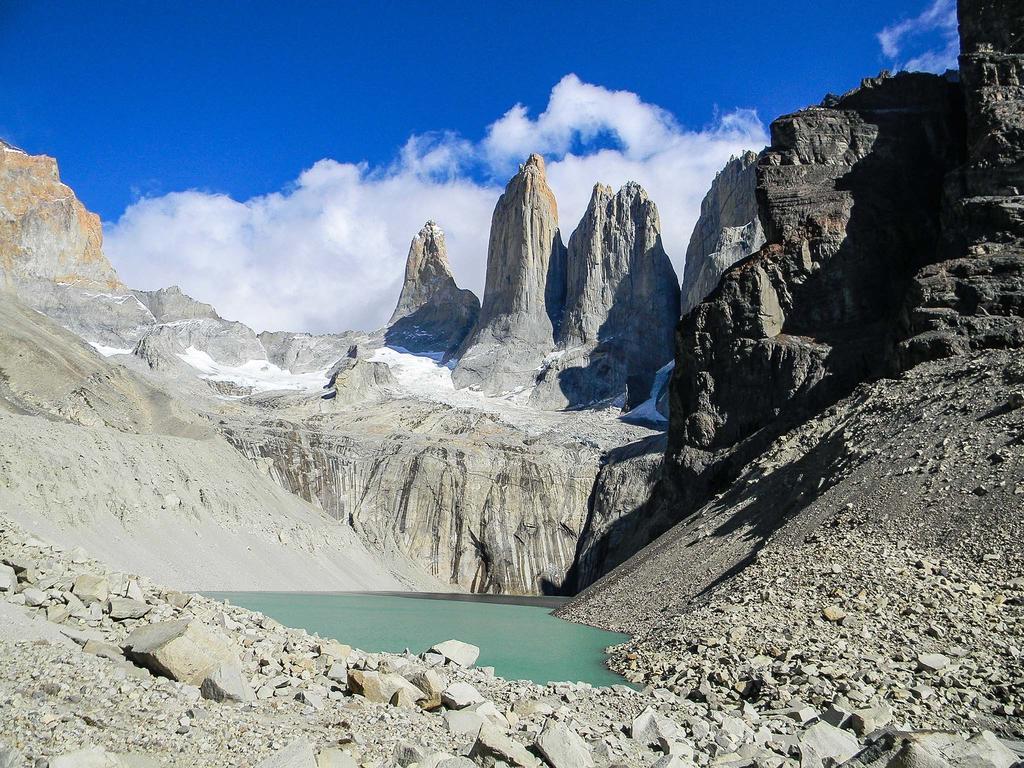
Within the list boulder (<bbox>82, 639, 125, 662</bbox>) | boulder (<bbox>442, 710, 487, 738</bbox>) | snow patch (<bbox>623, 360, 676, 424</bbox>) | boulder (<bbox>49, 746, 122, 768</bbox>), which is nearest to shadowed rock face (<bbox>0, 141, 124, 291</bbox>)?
snow patch (<bbox>623, 360, 676, 424</bbox>)

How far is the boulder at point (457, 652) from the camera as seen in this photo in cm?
1313

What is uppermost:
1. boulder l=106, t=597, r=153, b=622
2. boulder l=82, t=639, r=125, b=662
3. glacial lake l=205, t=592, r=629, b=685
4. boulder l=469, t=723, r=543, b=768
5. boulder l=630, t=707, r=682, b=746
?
boulder l=106, t=597, r=153, b=622

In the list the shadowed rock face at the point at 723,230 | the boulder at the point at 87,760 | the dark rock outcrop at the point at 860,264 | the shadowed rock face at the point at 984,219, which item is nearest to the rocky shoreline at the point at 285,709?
the boulder at the point at 87,760

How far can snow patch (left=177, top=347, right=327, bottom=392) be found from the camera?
13425 cm

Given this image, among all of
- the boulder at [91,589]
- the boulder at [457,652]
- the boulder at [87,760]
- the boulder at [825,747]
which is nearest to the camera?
the boulder at [87,760]

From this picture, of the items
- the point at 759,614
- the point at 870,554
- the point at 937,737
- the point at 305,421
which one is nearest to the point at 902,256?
the point at 870,554

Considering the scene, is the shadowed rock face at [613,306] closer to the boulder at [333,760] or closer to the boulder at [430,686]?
the boulder at [430,686]

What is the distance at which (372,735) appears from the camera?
8797mm

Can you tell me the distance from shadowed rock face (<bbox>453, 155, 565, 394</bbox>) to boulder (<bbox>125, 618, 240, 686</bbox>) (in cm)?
11101

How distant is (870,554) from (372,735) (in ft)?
51.3

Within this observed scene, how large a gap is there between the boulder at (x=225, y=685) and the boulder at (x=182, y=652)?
11cm

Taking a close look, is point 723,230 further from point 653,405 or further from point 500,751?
point 500,751

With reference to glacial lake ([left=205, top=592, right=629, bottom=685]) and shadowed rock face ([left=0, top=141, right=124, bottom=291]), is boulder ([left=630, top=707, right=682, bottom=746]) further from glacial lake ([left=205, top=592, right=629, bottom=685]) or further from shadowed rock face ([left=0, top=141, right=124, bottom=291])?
shadowed rock face ([left=0, top=141, right=124, bottom=291])

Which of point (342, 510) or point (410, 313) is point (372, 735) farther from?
point (410, 313)
